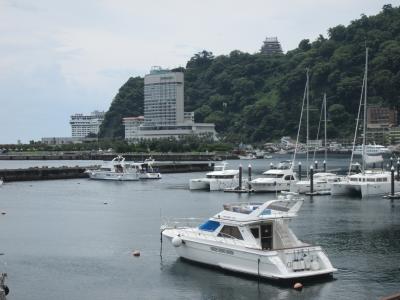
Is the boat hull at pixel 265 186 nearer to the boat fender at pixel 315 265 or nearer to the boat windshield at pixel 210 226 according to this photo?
the boat windshield at pixel 210 226

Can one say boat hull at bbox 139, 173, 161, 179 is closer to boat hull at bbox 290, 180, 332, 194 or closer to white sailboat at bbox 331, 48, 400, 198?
boat hull at bbox 290, 180, 332, 194

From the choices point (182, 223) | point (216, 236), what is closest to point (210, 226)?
point (216, 236)

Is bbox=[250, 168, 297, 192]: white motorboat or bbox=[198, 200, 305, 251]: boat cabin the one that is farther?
bbox=[250, 168, 297, 192]: white motorboat

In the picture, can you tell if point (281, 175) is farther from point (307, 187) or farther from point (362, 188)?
point (362, 188)

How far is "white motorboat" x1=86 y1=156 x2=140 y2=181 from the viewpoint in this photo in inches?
4343

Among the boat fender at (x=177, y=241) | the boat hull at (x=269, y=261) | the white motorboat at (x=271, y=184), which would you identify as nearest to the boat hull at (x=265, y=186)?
the white motorboat at (x=271, y=184)

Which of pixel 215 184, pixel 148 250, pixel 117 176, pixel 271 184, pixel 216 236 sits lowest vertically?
pixel 148 250

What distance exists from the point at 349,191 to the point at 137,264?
43289mm

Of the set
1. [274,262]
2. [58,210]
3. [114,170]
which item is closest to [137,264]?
[274,262]

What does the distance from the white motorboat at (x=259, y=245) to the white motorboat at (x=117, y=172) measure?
75.0 meters

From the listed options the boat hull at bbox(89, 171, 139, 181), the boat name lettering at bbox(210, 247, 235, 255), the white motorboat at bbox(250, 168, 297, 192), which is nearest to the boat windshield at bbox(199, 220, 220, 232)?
the boat name lettering at bbox(210, 247, 235, 255)

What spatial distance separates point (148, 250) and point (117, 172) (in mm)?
70485

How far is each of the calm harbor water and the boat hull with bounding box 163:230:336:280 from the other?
1.80 feet

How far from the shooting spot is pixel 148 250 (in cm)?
4162
